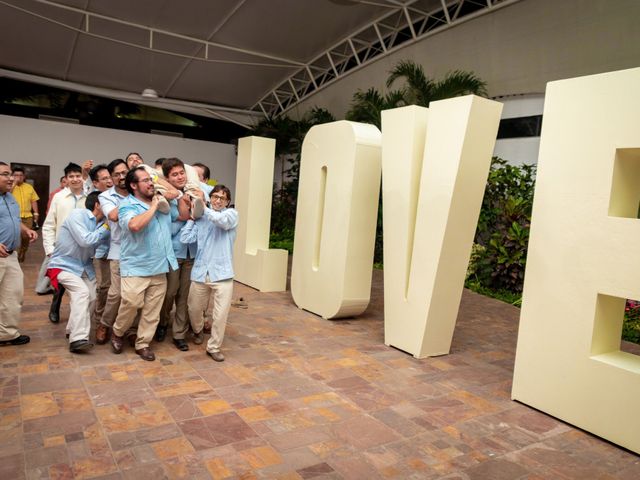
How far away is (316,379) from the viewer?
3863 millimetres

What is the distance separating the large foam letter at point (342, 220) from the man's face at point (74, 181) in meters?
2.58

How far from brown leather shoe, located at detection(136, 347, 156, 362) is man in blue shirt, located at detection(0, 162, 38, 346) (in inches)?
40.6

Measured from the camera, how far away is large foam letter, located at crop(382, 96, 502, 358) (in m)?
4.26

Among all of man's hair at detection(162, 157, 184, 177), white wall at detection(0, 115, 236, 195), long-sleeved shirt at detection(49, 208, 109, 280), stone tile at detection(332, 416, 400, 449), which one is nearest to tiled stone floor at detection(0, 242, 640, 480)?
stone tile at detection(332, 416, 400, 449)

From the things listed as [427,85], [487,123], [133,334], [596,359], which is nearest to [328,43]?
[427,85]

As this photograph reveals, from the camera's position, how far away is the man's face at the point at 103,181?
4.67 meters

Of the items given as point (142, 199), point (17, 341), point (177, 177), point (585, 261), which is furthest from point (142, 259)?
point (585, 261)

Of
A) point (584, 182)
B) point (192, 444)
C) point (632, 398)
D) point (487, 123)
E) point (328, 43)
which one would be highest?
point (328, 43)

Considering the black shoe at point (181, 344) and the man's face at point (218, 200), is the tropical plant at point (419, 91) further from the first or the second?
the black shoe at point (181, 344)

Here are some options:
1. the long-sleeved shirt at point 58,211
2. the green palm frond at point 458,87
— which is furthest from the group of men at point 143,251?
the green palm frond at point 458,87

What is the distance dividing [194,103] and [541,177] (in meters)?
15.1

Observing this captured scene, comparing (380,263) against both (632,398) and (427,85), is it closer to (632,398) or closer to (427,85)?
(427,85)

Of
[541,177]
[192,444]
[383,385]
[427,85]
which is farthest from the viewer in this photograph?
[427,85]

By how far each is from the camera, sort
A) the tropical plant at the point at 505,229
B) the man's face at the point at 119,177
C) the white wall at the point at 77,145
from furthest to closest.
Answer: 1. the white wall at the point at 77,145
2. the tropical plant at the point at 505,229
3. the man's face at the point at 119,177
